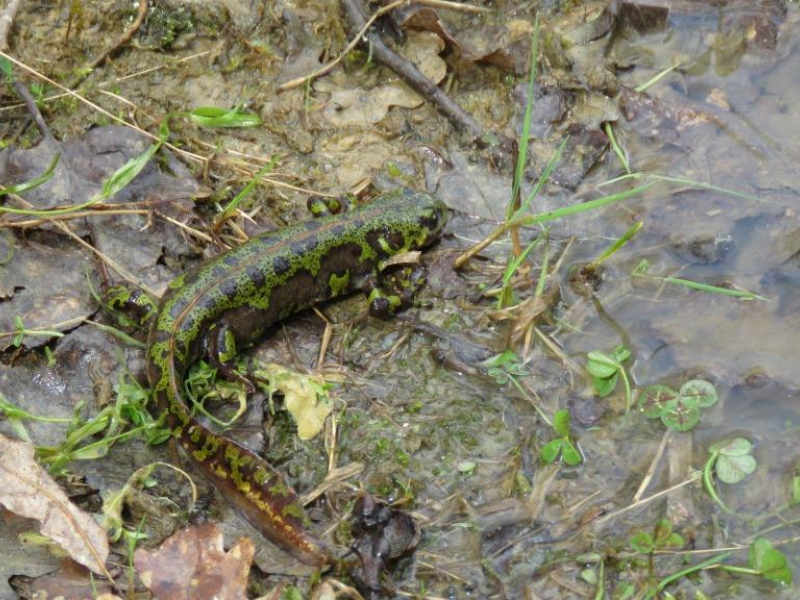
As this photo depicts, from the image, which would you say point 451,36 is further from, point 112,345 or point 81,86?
point 112,345

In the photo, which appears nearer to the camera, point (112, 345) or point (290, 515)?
point (290, 515)

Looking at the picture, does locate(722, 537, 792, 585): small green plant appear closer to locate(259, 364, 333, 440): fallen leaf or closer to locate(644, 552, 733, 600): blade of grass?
locate(644, 552, 733, 600): blade of grass

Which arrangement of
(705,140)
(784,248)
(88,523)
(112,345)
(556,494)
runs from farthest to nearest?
(705,140) < (784,248) < (112,345) < (556,494) < (88,523)

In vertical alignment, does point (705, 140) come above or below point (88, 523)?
above

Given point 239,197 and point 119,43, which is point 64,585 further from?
point 119,43

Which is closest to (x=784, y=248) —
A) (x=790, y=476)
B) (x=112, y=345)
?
(x=790, y=476)

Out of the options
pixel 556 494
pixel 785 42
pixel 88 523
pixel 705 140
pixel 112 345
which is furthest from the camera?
pixel 785 42

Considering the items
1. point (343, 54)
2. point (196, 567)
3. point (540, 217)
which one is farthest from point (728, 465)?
point (343, 54)
